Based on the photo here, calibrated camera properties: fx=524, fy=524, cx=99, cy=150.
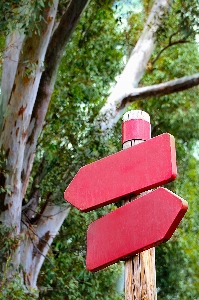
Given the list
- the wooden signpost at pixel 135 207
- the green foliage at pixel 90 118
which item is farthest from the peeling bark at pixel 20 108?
the wooden signpost at pixel 135 207

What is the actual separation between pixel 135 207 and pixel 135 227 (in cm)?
8

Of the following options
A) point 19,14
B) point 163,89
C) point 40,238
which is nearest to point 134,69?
point 163,89

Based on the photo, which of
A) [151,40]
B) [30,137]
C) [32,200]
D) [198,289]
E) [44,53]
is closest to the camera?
[44,53]

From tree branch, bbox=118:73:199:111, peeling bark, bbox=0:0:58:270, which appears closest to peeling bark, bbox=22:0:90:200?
peeling bark, bbox=0:0:58:270

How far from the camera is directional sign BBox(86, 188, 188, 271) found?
5.95 ft

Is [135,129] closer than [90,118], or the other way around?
[135,129]

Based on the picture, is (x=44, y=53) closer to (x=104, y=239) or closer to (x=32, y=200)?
(x=32, y=200)

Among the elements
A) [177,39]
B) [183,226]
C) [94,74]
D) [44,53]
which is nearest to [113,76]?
[94,74]

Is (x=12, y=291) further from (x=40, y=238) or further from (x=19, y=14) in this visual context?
(x=19, y=14)

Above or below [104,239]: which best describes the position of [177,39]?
above

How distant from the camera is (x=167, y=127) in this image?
1257 centimetres

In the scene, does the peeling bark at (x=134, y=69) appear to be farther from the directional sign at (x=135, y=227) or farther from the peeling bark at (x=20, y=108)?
the directional sign at (x=135, y=227)

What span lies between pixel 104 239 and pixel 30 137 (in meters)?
4.66

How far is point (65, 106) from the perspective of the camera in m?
8.20
